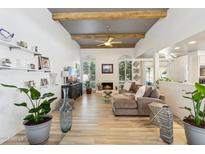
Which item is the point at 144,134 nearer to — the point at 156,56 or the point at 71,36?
the point at 156,56

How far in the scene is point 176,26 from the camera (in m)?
4.09

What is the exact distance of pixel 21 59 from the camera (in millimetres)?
3227

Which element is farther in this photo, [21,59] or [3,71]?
[21,59]

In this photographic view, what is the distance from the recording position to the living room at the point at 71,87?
265cm

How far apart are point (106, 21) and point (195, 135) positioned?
4732 millimetres

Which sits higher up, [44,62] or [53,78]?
[44,62]

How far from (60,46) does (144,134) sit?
4.66 metres

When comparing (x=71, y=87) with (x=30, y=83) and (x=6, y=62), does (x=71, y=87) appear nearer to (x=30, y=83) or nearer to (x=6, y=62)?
(x=30, y=83)

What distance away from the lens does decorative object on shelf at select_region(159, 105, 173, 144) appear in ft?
8.62

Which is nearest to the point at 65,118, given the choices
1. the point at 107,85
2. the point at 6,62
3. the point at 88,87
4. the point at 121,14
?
the point at 6,62

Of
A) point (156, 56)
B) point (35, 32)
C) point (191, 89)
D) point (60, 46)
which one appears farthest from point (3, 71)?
point (156, 56)

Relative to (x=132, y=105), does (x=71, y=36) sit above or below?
above

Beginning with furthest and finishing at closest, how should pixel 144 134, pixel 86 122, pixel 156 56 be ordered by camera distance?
pixel 156 56 → pixel 86 122 → pixel 144 134

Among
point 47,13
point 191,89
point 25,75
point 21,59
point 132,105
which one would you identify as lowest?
point 132,105
